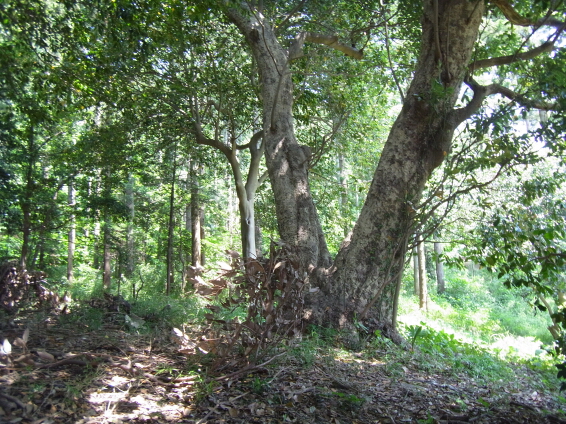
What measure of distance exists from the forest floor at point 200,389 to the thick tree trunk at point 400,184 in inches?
49.7

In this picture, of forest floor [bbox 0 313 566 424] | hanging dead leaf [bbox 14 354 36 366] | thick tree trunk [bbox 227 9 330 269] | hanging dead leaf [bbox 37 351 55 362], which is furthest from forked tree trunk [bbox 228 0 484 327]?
hanging dead leaf [bbox 14 354 36 366]

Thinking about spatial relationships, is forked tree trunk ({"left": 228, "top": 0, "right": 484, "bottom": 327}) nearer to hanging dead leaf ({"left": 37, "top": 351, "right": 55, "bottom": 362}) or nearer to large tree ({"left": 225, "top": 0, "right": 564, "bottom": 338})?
large tree ({"left": 225, "top": 0, "right": 564, "bottom": 338})

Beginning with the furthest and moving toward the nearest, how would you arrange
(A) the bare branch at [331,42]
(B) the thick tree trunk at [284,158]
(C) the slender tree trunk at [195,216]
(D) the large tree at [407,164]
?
(C) the slender tree trunk at [195,216] < (A) the bare branch at [331,42] < (B) the thick tree trunk at [284,158] < (D) the large tree at [407,164]

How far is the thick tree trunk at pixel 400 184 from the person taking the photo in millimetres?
5613

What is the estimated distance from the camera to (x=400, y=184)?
5.73m

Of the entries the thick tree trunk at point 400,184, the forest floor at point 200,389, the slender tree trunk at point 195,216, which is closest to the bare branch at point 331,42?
the thick tree trunk at point 400,184

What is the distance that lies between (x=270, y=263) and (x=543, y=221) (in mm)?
3593

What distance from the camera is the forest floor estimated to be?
2.88m

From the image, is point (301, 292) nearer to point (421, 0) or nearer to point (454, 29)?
point (454, 29)

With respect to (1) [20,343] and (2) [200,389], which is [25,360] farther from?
(2) [200,389]

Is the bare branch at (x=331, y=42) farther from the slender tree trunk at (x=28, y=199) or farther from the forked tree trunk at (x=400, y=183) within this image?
the slender tree trunk at (x=28, y=199)

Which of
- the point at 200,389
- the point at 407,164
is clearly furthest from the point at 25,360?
the point at 407,164

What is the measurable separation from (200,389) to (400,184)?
3687 millimetres

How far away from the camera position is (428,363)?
16.6ft
